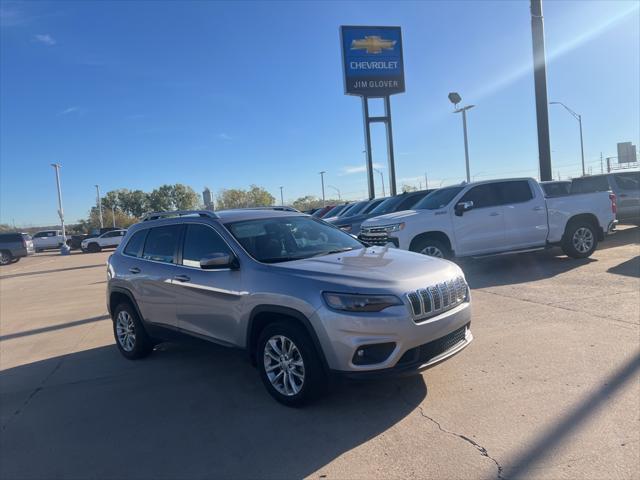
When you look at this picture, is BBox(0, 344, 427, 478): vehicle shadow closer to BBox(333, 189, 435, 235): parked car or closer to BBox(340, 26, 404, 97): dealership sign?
BBox(333, 189, 435, 235): parked car

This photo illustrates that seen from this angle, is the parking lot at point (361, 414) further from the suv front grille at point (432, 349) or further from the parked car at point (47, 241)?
the parked car at point (47, 241)

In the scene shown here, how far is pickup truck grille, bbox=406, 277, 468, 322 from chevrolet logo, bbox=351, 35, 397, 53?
2508 centimetres

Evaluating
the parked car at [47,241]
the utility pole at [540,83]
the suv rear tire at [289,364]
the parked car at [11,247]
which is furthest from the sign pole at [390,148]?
the parked car at [47,241]

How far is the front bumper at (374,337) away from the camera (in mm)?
3656

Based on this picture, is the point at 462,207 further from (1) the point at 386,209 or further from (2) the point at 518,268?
(1) the point at 386,209

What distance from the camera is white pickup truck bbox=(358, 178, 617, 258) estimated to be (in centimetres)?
970

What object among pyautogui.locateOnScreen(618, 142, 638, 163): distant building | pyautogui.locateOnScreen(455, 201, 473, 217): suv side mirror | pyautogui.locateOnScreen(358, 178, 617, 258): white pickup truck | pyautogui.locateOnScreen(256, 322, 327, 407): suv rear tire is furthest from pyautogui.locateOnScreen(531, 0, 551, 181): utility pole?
pyautogui.locateOnScreen(618, 142, 638, 163): distant building

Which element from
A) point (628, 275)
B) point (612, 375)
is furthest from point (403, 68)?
point (612, 375)

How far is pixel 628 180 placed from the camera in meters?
15.7

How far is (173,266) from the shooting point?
5.33 m

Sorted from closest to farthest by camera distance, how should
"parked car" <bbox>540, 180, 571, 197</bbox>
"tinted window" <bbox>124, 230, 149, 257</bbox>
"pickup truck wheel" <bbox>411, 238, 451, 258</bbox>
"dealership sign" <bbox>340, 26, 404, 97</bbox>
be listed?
"tinted window" <bbox>124, 230, 149, 257</bbox> < "pickup truck wheel" <bbox>411, 238, 451, 258</bbox> < "parked car" <bbox>540, 180, 571, 197</bbox> < "dealership sign" <bbox>340, 26, 404, 97</bbox>

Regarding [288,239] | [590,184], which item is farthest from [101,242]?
[288,239]

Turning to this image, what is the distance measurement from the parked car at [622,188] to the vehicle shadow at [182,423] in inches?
534

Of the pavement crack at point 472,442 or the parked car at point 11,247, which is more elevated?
the parked car at point 11,247
